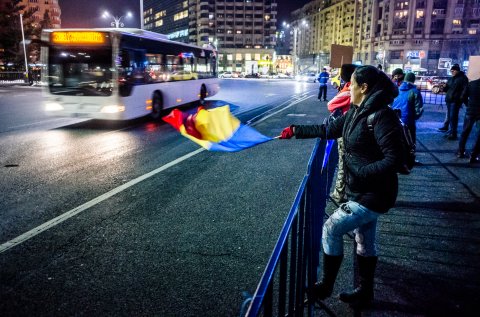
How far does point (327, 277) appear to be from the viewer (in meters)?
3.33

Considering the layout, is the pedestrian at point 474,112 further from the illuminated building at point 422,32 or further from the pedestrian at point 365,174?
the illuminated building at point 422,32

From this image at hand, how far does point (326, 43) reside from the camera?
559 feet

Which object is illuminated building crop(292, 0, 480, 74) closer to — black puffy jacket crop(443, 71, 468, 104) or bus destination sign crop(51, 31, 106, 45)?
black puffy jacket crop(443, 71, 468, 104)

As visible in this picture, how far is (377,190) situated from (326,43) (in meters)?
179

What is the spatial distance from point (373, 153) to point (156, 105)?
44.9ft

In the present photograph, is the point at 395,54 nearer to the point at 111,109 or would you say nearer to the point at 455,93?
the point at 455,93

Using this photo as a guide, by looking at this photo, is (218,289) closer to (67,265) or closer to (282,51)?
(67,265)

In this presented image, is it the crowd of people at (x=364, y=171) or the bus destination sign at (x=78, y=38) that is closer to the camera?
the crowd of people at (x=364, y=171)

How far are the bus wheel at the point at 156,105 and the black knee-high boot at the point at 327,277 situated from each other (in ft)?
43.7

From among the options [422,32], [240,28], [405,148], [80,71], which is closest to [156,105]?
[80,71]

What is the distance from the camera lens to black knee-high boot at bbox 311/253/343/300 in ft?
10.8

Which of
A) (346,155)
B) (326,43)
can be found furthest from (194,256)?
(326,43)

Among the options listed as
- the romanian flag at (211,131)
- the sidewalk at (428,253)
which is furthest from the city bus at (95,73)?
the sidewalk at (428,253)

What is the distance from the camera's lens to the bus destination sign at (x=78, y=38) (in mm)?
13148
